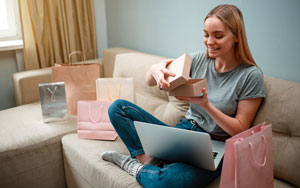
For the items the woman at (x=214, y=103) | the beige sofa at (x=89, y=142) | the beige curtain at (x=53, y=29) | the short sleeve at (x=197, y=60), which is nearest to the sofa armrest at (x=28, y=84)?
the beige sofa at (x=89, y=142)

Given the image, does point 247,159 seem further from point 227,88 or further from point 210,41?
point 210,41

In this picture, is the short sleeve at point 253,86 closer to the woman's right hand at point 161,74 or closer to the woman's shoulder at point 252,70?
the woman's shoulder at point 252,70

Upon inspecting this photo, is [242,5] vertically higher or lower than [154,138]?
higher

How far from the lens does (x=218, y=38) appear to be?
54.4 inches

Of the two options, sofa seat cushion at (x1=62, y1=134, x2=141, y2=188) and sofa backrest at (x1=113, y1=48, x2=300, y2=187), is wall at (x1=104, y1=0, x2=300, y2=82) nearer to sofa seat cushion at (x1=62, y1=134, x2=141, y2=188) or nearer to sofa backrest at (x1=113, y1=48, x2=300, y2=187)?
sofa backrest at (x1=113, y1=48, x2=300, y2=187)

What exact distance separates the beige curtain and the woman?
146 centimetres

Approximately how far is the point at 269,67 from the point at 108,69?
1419 millimetres

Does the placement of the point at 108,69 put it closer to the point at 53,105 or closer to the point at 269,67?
the point at 53,105

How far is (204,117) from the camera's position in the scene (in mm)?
1501

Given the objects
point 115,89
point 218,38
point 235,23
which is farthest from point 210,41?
point 115,89

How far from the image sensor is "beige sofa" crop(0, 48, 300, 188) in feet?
4.37

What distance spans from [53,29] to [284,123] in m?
2.15

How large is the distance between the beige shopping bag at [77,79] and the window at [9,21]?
0.93 m

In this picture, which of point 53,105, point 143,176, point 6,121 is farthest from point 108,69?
point 143,176
